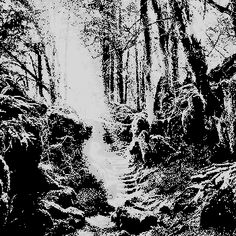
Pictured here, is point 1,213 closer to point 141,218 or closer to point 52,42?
point 141,218

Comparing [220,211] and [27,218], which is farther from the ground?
[27,218]

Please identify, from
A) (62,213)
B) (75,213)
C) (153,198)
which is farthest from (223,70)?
(62,213)

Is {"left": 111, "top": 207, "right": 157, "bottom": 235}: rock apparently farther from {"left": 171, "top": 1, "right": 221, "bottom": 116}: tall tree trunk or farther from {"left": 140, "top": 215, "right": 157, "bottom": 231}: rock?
{"left": 171, "top": 1, "right": 221, "bottom": 116}: tall tree trunk

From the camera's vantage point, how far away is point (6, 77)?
6496 millimetres

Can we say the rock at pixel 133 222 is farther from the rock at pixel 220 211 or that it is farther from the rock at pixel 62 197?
the rock at pixel 220 211

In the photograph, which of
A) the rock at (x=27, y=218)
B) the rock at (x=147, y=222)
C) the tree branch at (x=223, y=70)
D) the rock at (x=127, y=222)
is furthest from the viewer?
the tree branch at (x=223, y=70)

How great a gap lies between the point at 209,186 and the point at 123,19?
52.1ft

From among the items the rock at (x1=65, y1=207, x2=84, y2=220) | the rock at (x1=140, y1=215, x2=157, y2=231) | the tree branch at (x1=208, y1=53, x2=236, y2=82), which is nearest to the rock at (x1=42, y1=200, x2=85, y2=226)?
the rock at (x1=65, y1=207, x2=84, y2=220)

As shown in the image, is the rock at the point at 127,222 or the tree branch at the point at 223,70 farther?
the tree branch at the point at 223,70

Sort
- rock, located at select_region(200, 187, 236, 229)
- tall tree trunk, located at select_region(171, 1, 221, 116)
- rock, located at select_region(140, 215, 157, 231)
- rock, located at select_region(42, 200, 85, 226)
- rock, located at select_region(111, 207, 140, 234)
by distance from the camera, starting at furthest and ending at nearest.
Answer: rock, located at select_region(42, 200, 85, 226)
rock, located at select_region(111, 207, 140, 234)
rock, located at select_region(140, 215, 157, 231)
tall tree trunk, located at select_region(171, 1, 221, 116)
rock, located at select_region(200, 187, 236, 229)

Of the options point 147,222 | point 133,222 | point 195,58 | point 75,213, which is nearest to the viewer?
point 195,58

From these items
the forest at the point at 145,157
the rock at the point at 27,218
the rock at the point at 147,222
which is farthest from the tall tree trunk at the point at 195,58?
the rock at the point at 27,218

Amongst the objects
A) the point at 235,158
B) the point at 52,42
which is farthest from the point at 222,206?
the point at 52,42

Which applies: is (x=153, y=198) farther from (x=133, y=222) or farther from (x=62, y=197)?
(x=62, y=197)
